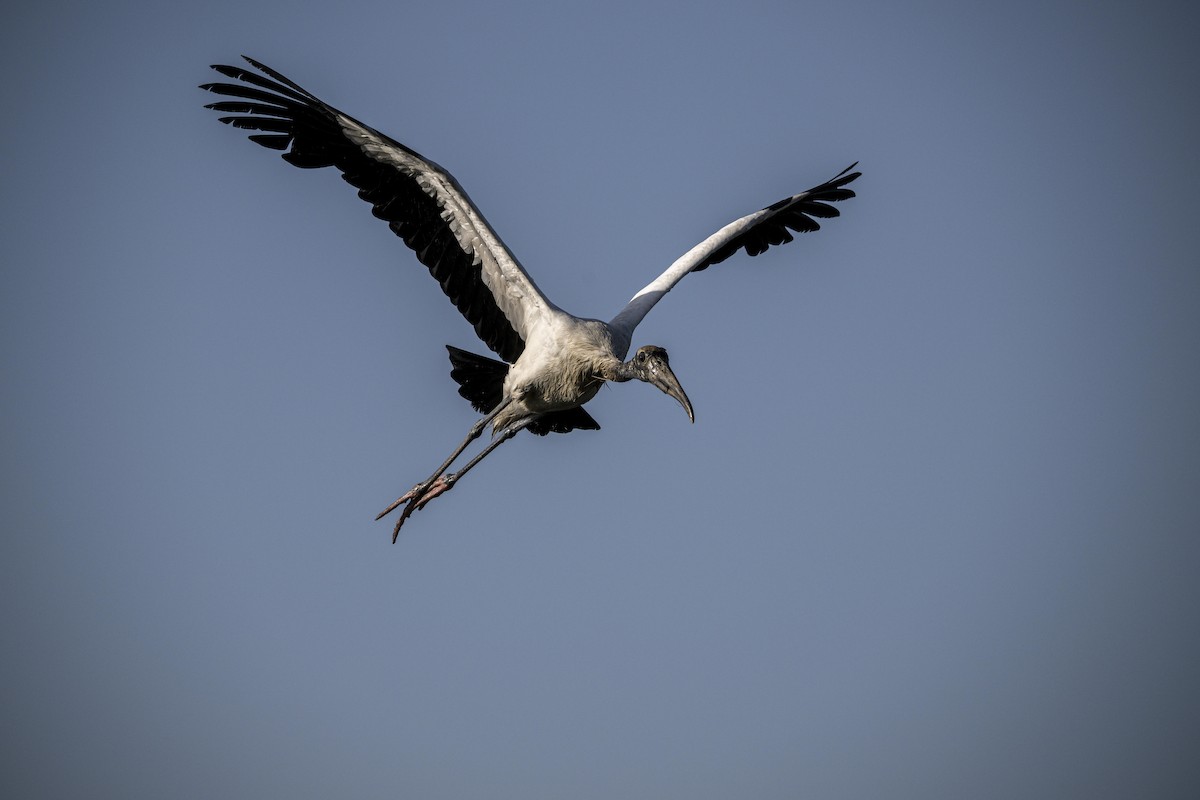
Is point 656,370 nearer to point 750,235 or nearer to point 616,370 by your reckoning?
point 616,370

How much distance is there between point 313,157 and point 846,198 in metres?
6.23

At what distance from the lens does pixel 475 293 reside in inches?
455

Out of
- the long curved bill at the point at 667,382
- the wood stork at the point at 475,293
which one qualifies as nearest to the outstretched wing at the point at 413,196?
the wood stork at the point at 475,293

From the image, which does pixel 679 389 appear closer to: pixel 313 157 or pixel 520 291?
pixel 520 291

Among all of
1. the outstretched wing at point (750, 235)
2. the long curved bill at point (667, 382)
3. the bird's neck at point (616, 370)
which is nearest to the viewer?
the long curved bill at point (667, 382)

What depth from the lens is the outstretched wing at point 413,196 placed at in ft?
34.7

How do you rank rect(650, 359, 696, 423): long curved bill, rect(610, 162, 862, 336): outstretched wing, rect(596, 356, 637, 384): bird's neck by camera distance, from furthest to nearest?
1. rect(610, 162, 862, 336): outstretched wing
2. rect(596, 356, 637, 384): bird's neck
3. rect(650, 359, 696, 423): long curved bill

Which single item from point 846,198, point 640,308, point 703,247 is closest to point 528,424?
point 640,308

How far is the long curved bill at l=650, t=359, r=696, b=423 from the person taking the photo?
34.5ft

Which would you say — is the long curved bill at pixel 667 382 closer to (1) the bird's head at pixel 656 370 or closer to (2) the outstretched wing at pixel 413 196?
(1) the bird's head at pixel 656 370

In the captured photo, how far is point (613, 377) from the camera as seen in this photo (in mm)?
11070

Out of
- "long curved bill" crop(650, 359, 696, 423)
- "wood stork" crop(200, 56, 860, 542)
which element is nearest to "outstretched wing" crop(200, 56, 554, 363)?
"wood stork" crop(200, 56, 860, 542)

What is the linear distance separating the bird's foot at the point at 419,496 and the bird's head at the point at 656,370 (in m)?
2.01

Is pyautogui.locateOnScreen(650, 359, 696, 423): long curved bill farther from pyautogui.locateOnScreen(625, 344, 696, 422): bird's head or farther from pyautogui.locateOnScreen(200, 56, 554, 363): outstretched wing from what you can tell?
pyautogui.locateOnScreen(200, 56, 554, 363): outstretched wing
